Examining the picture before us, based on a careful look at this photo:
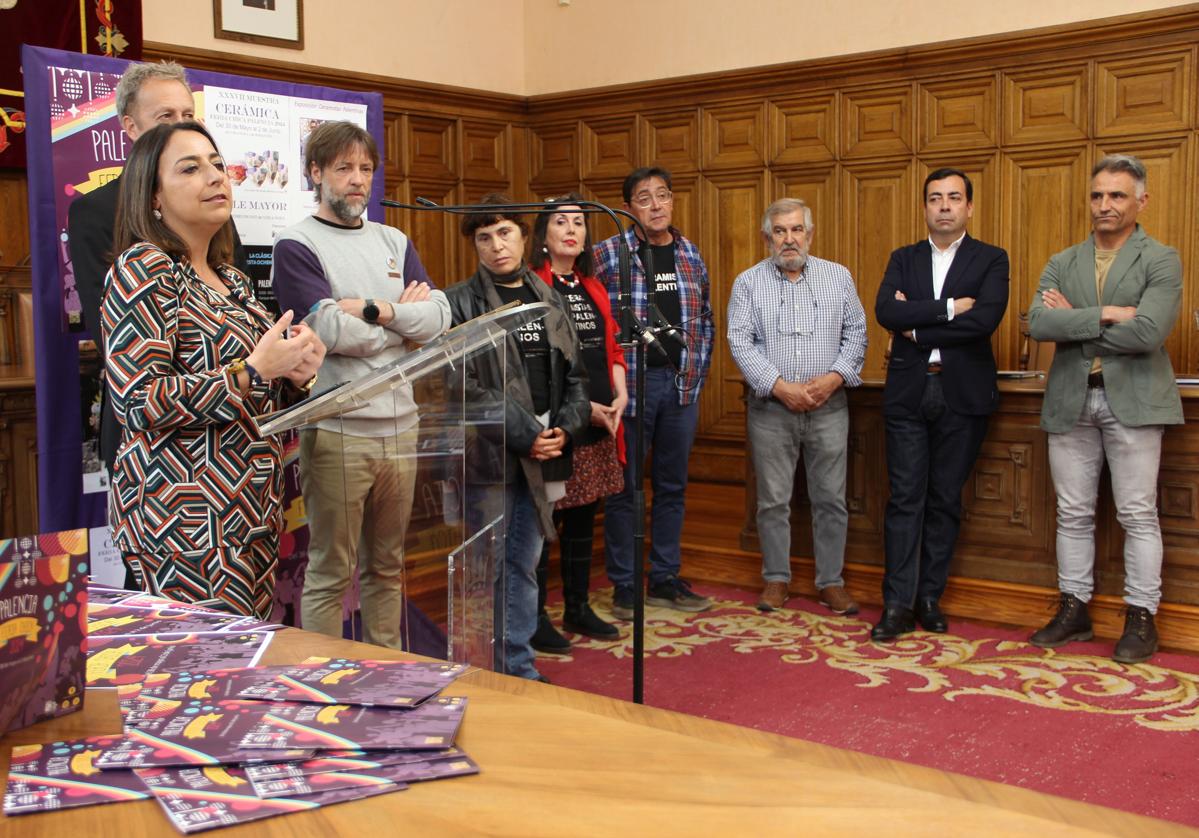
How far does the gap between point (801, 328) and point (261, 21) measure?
3590 mm

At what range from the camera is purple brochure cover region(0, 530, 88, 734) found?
3.62ft

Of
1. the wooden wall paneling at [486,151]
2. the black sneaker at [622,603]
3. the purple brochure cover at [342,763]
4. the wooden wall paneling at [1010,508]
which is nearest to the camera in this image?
the purple brochure cover at [342,763]

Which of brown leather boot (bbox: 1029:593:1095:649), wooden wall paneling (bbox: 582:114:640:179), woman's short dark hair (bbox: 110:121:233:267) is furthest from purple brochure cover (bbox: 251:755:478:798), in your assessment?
wooden wall paneling (bbox: 582:114:640:179)

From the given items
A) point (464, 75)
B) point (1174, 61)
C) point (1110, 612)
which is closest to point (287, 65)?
point (464, 75)

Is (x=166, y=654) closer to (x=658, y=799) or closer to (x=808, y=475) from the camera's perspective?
(x=658, y=799)

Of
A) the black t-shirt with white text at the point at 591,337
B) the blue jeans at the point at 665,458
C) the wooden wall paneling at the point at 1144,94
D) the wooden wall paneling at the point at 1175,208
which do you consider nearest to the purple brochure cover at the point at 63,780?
the black t-shirt with white text at the point at 591,337

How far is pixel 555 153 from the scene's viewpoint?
759 centimetres

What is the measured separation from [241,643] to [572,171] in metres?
6.34

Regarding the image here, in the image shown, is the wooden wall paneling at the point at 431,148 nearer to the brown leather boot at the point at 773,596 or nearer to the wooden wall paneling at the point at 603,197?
the wooden wall paneling at the point at 603,197

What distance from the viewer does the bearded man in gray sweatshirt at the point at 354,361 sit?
1.83 m

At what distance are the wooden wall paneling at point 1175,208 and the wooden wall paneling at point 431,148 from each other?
3.86 metres

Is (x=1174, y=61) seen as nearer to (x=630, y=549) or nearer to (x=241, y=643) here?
(x=630, y=549)

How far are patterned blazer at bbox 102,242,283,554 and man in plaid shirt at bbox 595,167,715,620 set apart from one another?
2.47 m

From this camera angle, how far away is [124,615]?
5.08 feet
